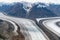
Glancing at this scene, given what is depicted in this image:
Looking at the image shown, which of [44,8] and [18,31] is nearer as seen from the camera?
[18,31]

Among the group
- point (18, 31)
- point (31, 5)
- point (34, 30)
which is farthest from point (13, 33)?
point (31, 5)

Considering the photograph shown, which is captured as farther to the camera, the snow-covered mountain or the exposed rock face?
the snow-covered mountain

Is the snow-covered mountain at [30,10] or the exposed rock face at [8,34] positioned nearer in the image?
the exposed rock face at [8,34]

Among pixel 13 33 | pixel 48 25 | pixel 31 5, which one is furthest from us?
pixel 31 5

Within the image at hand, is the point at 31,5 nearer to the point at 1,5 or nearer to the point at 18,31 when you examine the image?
the point at 1,5

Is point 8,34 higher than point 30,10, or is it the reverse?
point 8,34

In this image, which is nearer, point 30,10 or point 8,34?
point 8,34

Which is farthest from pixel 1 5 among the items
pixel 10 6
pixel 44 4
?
pixel 44 4

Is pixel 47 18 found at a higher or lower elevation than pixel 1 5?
lower

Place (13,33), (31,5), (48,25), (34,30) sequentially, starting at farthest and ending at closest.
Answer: (31,5) < (48,25) < (34,30) < (13,33)

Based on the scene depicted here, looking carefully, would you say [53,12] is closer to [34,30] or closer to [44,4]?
[44,4]
